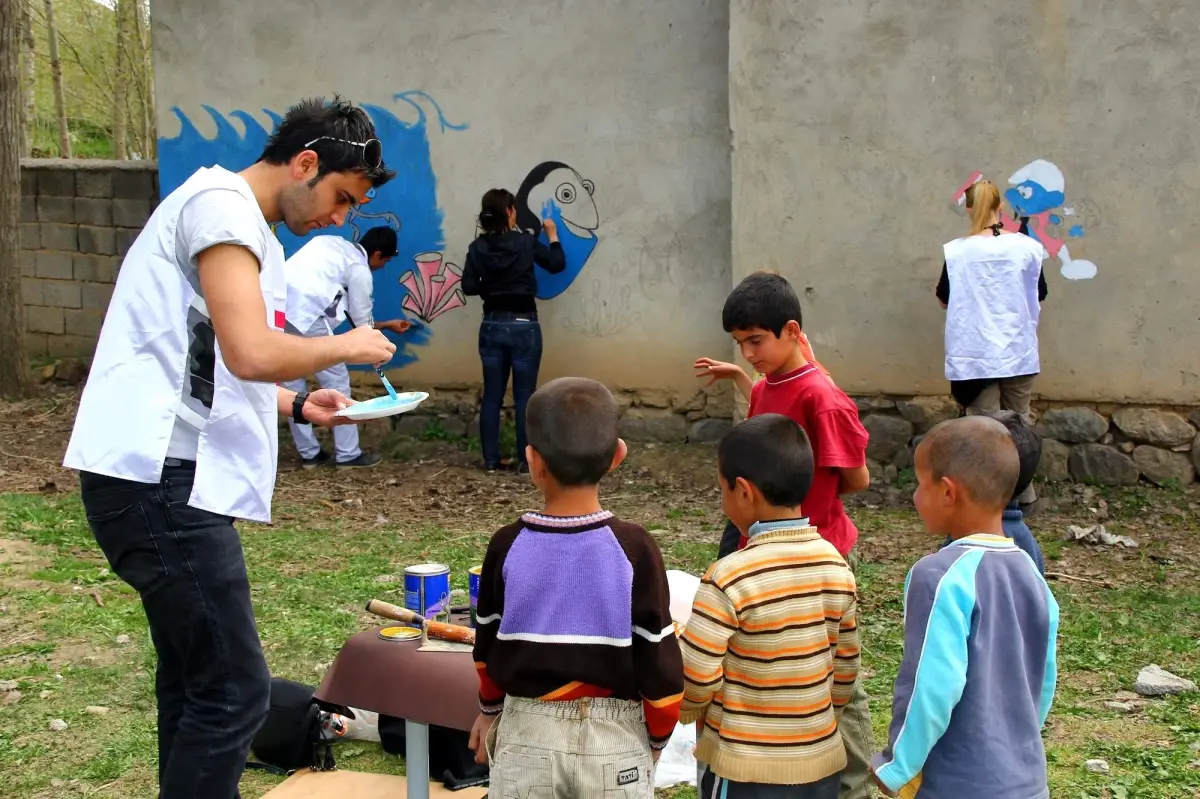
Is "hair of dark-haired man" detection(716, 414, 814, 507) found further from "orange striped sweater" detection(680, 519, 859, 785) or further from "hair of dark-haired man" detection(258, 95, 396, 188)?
"hair of dark-haired man" detection(258, 95, 396, 188)

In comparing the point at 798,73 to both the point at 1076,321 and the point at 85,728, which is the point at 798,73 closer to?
the point at 1076,321

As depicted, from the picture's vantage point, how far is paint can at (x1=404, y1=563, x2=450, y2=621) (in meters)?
3.38

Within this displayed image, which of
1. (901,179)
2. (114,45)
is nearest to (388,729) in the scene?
(901,179)

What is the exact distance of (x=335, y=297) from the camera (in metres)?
8.25

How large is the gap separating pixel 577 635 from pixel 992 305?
5022 millimetres

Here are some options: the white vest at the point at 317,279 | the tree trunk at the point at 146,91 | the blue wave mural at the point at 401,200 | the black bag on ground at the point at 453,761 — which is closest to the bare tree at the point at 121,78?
the tree trunk at the point at 146,91

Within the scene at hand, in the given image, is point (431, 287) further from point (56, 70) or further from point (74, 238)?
point (56, 70)

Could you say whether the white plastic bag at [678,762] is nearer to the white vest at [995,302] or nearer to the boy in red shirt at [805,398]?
the boy in red shirt at [805,398]

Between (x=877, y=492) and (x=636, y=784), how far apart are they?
213 inches

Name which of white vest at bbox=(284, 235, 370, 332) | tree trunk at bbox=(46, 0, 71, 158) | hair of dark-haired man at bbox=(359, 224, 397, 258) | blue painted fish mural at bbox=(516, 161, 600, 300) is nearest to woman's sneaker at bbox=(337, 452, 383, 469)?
white vest at bbox=(284, 235, 370, 332)

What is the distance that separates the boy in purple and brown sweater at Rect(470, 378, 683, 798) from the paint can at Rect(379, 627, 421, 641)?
0.74 meters

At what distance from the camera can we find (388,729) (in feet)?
13.0

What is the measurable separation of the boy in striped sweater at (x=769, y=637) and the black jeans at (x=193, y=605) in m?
1.05

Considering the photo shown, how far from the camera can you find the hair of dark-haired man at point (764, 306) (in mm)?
3412
